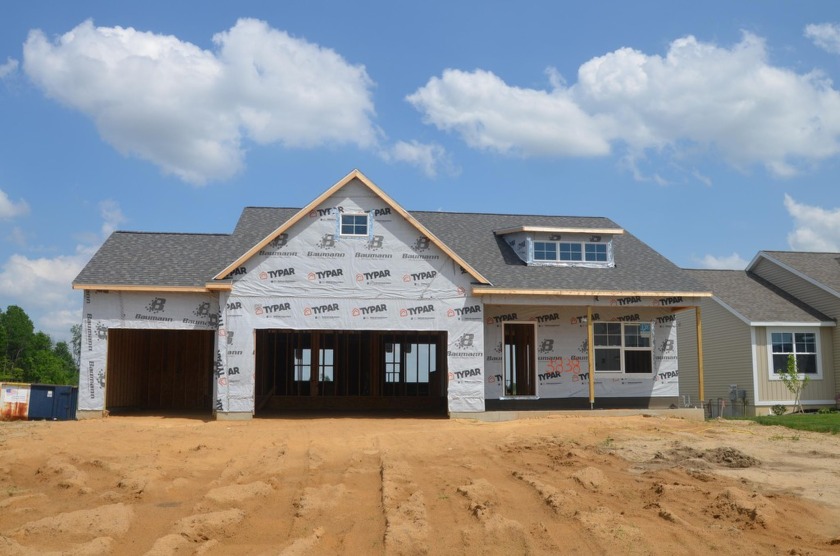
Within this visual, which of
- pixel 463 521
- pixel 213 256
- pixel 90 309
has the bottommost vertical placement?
pixel 463 521

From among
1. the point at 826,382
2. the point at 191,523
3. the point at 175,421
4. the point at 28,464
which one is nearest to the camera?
the point at 191,523

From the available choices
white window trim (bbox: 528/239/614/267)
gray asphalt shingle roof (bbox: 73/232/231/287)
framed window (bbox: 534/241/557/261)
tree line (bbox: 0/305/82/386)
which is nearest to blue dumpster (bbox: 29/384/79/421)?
gray asphalt shingle roof (bbox: 73/232/231/287)

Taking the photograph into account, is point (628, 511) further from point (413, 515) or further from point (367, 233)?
point (367, 233)

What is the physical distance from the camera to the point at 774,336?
85.7 feet

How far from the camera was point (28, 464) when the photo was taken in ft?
39.8

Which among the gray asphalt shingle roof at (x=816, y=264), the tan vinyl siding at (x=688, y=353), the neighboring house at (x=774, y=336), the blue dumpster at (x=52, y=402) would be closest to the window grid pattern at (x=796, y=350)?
the neighboring house at (x=774, y=336)

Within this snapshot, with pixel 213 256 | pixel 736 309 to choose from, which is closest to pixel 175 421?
pixel 213 256

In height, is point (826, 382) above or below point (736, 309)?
below

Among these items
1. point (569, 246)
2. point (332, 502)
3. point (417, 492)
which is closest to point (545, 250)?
point (569, 246)

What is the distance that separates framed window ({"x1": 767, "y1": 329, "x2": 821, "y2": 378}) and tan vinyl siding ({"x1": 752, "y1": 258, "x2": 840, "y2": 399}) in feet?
1.24

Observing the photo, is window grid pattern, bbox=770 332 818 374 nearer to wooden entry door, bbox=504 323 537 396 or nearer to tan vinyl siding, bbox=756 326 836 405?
tan vinyl siding, bbox=756 326 836 405

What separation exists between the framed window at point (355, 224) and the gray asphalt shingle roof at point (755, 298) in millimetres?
14420

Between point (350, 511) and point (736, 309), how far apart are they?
21136mm

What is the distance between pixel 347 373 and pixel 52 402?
878 centimetres
